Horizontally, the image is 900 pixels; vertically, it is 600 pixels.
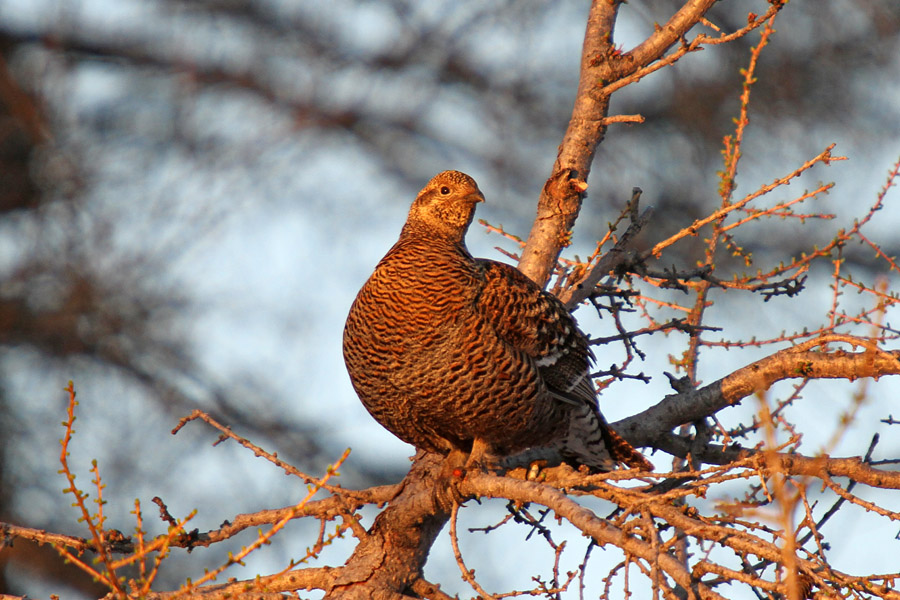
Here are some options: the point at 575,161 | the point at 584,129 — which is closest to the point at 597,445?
the point at 575,161

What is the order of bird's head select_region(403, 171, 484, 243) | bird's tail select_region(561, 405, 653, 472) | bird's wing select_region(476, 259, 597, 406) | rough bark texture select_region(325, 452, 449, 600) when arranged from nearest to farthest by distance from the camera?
rough bark texture select_region(325, 452, 449, 600) → bird's wing select_region(476, 259, 597, 406) → bird's tail select_region(561, 405, 653, 472) → bird's head select_region(403, 171, 484, 243)

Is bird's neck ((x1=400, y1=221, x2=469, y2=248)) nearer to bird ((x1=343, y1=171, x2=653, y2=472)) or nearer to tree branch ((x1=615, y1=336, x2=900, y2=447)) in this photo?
bird ((x1=343, y1=171, x2=653, y2=472))

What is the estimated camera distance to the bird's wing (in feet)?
12.9

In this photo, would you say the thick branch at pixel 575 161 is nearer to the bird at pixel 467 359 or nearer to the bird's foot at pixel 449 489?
the bird at pixel 467 359

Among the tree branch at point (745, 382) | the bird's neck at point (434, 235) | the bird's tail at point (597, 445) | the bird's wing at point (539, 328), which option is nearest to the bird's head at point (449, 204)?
the bird's neck at point (434, 235)

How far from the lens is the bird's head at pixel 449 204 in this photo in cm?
450

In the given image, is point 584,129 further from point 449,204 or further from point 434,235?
point 434,235

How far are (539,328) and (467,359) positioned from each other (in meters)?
0.44

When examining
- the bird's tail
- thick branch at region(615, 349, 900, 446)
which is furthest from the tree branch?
the bird's tail

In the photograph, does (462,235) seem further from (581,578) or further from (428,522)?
(581,578)

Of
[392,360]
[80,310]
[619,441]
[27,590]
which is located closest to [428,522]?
[392,360]

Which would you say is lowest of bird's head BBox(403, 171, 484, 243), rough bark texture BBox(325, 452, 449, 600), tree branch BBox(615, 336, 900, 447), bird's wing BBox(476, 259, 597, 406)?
rough bark texture BBox(325, 452, 449, 600)

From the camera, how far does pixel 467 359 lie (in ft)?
12.3

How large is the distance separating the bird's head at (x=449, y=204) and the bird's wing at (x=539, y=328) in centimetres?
30
